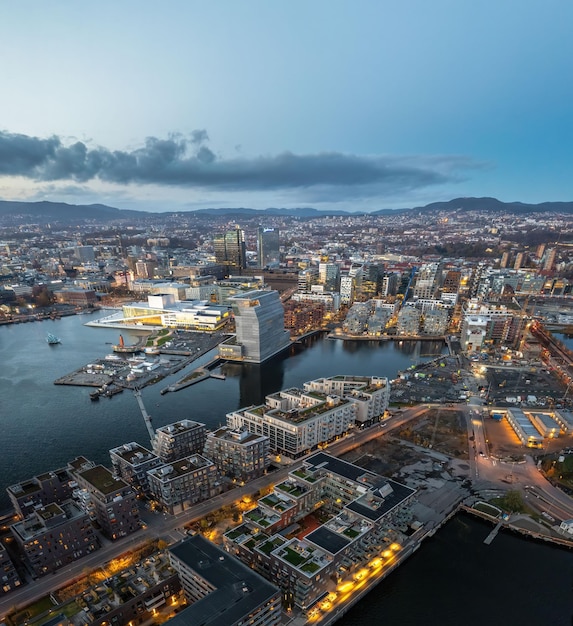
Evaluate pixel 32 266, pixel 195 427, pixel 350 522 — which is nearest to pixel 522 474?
pixel 350 522

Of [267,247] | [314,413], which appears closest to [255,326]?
[314,413]

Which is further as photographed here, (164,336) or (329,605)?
(164,336)

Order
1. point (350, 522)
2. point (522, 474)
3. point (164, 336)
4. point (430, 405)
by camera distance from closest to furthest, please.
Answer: point (350, 522) → point (522, 474) → point (430, 405) → point (164, 336)

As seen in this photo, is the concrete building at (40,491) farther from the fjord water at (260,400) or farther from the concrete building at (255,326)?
the concrete building at (255,326)

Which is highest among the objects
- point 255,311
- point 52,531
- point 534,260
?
point 534,260

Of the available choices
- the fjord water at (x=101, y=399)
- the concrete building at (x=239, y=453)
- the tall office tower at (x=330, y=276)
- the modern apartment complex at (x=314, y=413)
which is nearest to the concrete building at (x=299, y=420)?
the modern apartment complex at (x=314, y=413)

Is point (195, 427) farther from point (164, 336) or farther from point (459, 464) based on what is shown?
point (164, 336)

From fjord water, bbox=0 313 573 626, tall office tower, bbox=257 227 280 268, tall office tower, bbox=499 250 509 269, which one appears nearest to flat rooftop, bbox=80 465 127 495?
fjord water, bbox=0 313 573 626
